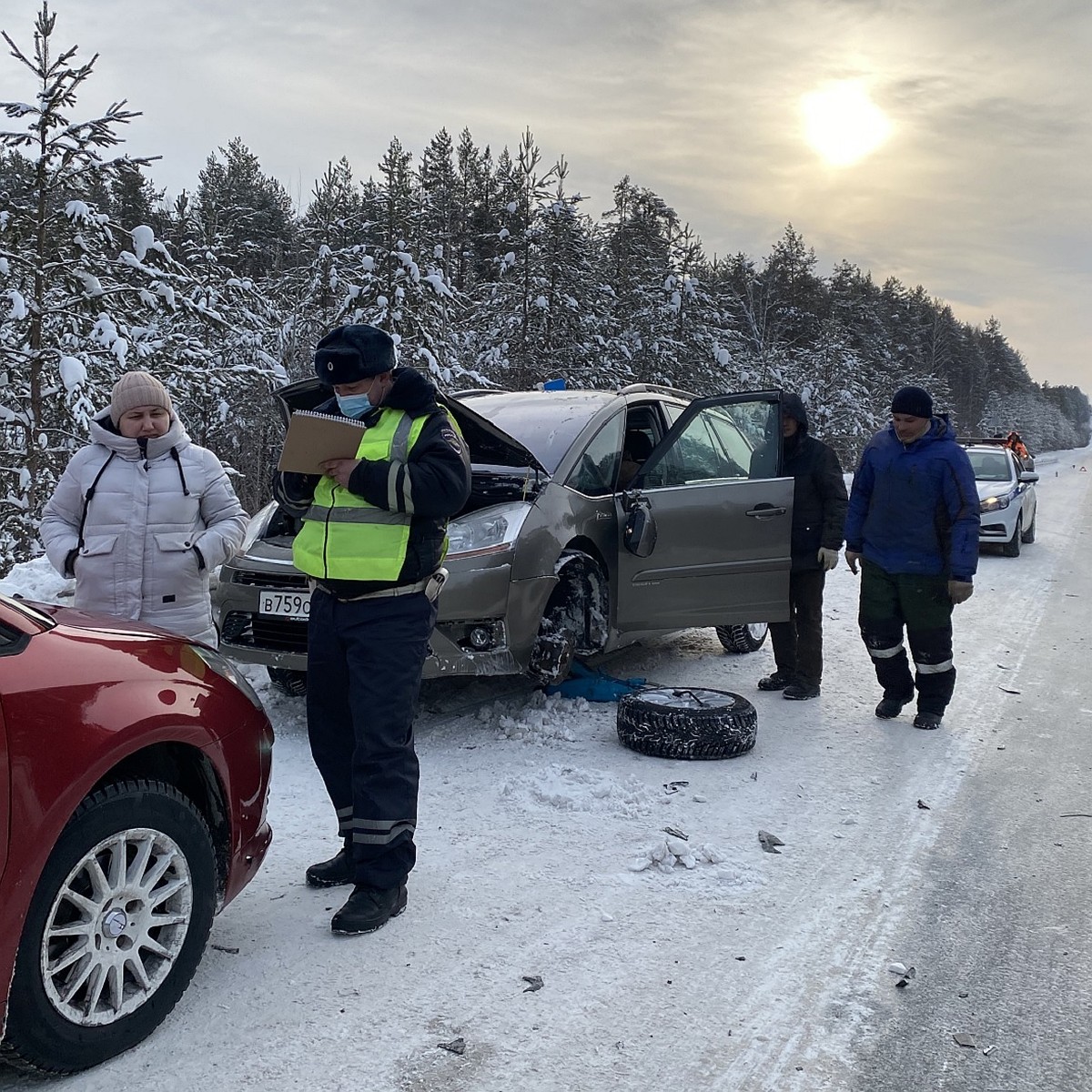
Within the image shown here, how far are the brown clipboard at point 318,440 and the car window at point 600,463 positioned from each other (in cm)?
261

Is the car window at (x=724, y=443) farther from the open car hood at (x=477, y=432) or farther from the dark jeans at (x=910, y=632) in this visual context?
the open car hood at (x=477, y=432)

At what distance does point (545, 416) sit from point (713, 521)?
128cm

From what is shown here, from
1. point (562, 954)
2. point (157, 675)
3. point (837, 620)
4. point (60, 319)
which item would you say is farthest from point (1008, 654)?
point (60, 319)

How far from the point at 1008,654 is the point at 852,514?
253 centimetres

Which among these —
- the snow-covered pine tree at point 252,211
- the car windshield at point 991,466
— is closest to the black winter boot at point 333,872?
the car windshield at point 991,466

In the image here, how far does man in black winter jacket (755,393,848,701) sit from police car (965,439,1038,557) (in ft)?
24.4

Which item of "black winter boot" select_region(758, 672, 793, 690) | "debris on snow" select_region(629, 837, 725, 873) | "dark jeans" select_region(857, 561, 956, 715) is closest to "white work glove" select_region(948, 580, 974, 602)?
"dark jeans" select_region(857, 561, 956, 715)

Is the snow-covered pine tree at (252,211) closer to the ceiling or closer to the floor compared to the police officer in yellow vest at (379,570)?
closer to the ceiling

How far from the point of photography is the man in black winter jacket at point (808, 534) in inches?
252

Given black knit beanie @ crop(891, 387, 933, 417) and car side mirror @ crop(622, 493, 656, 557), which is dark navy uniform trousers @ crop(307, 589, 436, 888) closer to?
car side mirror @ crop(622, 493, 656, 557)

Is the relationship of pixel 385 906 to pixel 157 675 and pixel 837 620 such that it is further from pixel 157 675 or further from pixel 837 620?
pixel 837 620

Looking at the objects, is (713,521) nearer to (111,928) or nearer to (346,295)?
(111,928)

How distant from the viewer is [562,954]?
316 centimetres

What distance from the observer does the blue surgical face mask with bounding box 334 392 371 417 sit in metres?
3.38
